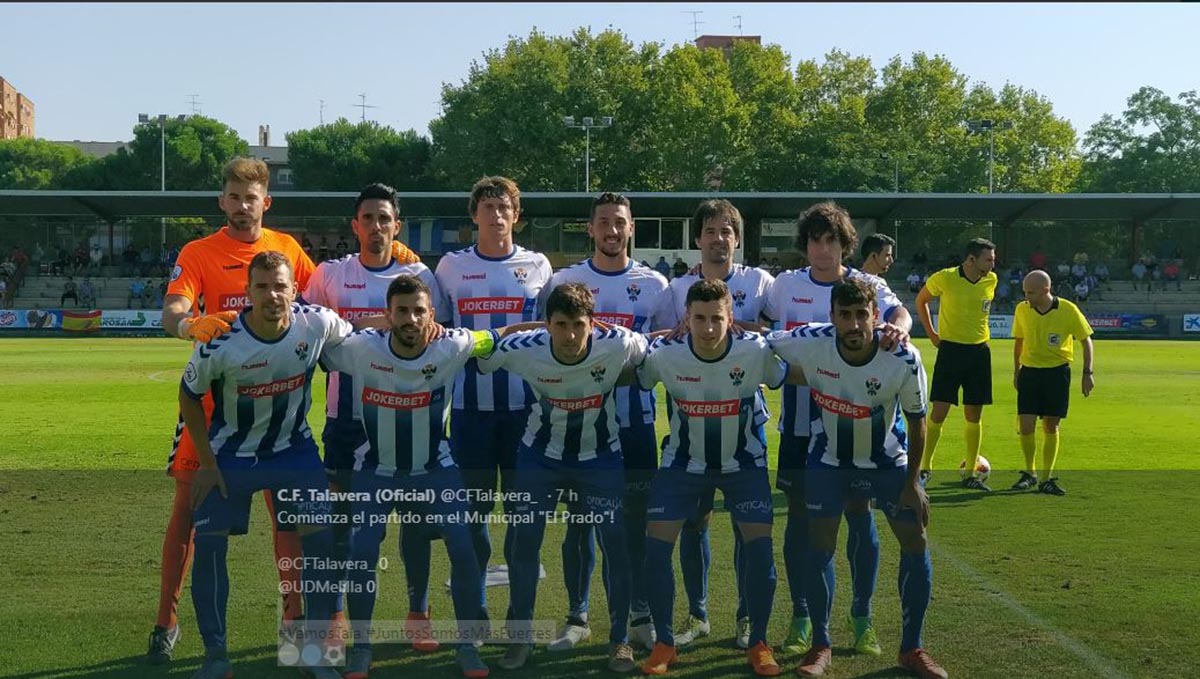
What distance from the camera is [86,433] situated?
13430mm

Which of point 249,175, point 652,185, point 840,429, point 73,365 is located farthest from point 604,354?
point 652,185

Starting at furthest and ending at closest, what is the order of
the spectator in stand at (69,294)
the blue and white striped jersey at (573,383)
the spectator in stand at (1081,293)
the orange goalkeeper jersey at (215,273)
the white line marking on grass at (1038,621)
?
the spectator in stand at (1081,293)
the spectator in stand at (69,294)
the orange goalkeeper jersey at (215,273)
the blue and white striped jersey at (573,383)
the white line marking on grass at (1038,621)

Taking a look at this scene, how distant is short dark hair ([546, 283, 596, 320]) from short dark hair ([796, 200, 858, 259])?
141 cm

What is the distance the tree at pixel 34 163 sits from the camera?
300 ft

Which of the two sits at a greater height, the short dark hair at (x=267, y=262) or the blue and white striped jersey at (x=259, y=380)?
the short dark hair at (x=267, y=262)

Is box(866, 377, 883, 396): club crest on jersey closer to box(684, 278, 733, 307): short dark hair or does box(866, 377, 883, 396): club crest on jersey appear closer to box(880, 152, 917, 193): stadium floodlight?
box(684, 278, 733, 307): short dark hair

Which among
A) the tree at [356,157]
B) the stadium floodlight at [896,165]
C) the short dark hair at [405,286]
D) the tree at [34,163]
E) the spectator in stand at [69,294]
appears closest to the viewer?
the short dark hair at [405,286]

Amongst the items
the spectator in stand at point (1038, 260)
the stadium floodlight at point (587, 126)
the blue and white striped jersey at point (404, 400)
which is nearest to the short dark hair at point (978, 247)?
the blue and white striped jersey at point (404, 400)

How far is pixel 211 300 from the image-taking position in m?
6.02

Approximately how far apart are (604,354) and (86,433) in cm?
984

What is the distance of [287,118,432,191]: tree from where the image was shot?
8000cm

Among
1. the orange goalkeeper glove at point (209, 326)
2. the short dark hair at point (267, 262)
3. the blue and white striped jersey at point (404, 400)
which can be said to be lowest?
the blue and white striped jersey at point (404, 400)

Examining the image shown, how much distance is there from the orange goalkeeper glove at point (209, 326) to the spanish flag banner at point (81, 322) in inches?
1369

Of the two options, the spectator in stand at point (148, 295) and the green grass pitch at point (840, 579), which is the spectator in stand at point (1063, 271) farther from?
the green grass pitch at point (840, 579)
